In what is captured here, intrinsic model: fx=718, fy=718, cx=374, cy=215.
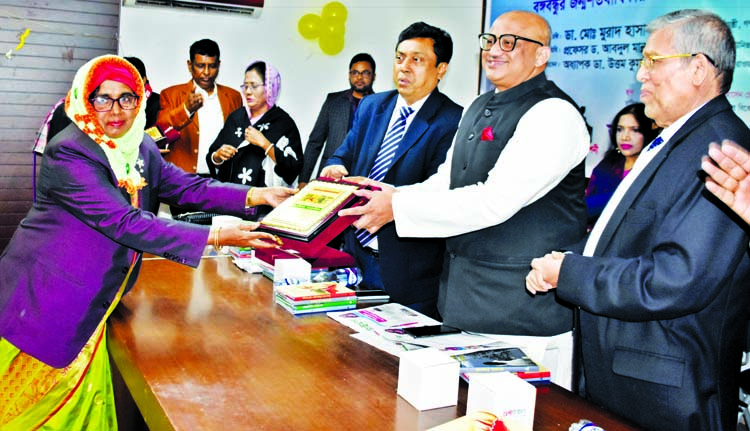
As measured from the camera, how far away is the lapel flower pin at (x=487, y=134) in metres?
2.62

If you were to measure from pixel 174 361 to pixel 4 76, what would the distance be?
4.74 m

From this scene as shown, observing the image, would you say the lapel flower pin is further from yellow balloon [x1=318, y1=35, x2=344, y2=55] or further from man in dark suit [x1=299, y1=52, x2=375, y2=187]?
yellow balloon [x1=318, y1=35, x2=344, y2=55]

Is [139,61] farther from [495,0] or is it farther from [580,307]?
[580,307]

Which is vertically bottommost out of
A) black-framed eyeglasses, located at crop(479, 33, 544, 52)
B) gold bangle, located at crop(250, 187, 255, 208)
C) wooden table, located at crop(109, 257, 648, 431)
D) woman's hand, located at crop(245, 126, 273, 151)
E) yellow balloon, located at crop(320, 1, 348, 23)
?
wooden table, located at crop(109, 257, 648, 431)

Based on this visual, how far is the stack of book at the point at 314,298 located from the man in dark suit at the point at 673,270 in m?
0.80

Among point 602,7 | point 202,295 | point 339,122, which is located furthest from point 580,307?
point 339,122

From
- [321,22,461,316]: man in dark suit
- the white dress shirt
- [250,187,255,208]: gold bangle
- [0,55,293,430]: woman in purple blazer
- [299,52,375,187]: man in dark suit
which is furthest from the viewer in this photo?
[299,52,375,187]: man in dark suit

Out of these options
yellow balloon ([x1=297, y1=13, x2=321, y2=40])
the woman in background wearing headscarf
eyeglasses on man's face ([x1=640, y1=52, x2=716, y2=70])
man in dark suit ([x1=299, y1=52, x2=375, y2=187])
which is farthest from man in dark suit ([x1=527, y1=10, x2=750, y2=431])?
yellow balloon ([x1=297, y1=13, x2=321, y2=40])

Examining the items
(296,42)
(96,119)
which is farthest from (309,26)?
(96,119)

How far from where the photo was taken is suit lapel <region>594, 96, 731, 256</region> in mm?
1969

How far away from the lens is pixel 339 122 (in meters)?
6.33

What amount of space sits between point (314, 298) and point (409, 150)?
1.11 m

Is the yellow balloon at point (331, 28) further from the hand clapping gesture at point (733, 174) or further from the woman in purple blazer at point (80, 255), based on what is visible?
the hand clapping gesture at point (733, 174)

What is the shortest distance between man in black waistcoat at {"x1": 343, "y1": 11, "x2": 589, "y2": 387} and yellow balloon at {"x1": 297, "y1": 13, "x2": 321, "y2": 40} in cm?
388
